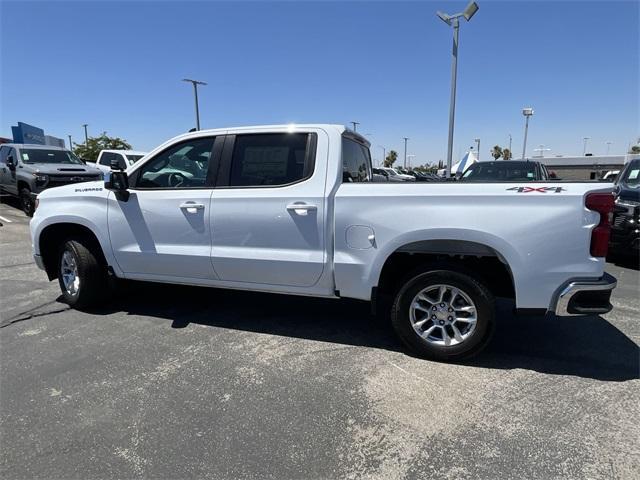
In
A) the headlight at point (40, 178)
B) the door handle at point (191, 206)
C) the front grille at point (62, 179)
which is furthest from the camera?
the front grille at point (62, 179)

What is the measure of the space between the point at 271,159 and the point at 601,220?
2642mm

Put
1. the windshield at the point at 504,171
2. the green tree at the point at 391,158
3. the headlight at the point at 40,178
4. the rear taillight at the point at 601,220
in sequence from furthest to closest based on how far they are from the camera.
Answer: the green tree at the point at 391,158, the headlight at the point at 40,178, the windshield at the point at 504,171, the rear taillight at the point at 601,220

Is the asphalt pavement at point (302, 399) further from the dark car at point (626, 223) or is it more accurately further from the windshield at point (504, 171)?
the windshield at point (504, 171)

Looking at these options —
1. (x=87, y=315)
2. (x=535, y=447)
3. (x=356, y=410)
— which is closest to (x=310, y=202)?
(x=356, y=410)

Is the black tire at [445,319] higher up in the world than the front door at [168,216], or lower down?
lower down

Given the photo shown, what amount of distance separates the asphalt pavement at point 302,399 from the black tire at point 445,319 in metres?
0.12

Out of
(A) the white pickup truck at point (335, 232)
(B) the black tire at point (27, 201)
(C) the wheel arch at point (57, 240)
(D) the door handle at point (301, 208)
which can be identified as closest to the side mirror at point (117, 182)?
(A) the white pickup truck at point (335, 232)

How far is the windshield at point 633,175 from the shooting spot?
762cm

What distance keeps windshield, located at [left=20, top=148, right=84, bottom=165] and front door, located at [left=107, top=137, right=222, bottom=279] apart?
10.0 metres

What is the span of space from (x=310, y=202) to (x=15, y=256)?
6.77 m

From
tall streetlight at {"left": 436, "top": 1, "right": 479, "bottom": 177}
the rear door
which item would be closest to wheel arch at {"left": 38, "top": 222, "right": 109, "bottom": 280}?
the rear door

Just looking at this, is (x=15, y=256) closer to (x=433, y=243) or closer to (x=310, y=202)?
(x=310, y=202)

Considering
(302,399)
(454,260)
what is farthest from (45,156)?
(454,260)

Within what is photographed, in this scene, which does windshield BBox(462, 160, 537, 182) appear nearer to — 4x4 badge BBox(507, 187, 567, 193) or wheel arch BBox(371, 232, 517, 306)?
wheel arch BBox(371, 232, 517, 306)
